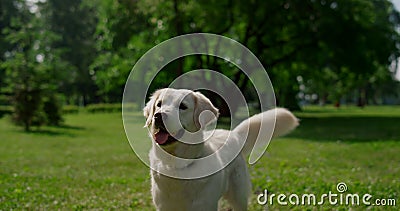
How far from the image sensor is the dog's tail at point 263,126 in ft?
19.8

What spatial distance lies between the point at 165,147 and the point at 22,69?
20.1m

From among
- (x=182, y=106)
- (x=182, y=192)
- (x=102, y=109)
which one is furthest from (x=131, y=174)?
(x=102, y=109)

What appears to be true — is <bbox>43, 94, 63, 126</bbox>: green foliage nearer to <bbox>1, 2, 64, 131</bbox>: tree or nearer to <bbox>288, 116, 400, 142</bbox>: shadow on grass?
<bbox>1, 2, 64, 131</bbox>: tree

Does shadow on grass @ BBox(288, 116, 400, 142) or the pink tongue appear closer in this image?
the pink tongue

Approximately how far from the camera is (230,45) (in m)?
23.4

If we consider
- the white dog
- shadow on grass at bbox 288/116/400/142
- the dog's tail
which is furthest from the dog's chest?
shadow on grass at bbox 288/116/400/142

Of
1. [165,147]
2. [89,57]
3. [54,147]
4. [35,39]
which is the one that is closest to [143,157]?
[165,147]

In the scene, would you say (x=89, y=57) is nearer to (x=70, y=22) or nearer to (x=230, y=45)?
(x=70, y=22)

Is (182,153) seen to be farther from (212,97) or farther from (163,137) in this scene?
(212,97)

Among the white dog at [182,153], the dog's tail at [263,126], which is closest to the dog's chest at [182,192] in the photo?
the white dog at [182,153]

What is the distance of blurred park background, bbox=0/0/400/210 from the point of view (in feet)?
26.7

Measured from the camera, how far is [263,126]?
20.0ft

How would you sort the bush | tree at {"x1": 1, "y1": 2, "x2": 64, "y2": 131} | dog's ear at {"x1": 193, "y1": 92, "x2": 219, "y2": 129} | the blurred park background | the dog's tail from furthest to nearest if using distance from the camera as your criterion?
the bush → tree at {"x1": 1, "y1": 2, "x2": 64, "y2": 131} → the blurred park background → the dog's tail → dog's ear at {"x1": 193, "y1": 92, "x2": 219, "y2": 129}

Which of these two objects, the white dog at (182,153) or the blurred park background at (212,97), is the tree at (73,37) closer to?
the blurred park background at (212,97)
